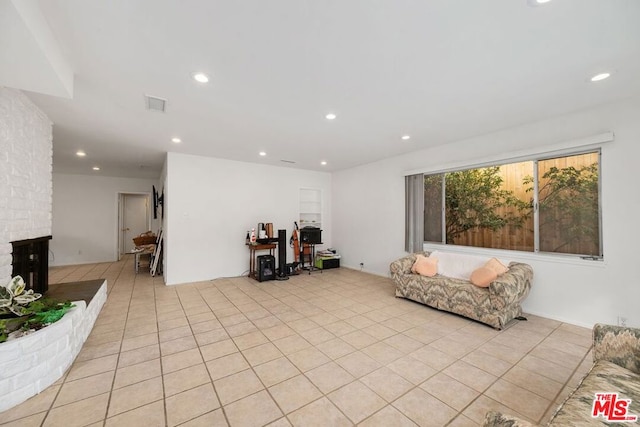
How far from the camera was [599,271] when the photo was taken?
115 inches

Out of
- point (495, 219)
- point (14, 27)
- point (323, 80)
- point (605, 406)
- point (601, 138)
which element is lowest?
point (605, 406)

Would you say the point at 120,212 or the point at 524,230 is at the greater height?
the point at 120,212

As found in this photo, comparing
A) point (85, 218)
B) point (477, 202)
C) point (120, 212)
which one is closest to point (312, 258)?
point (477, 202)

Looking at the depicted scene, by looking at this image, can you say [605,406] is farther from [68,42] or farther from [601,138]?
[68,42]

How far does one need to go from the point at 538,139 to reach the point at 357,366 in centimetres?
378

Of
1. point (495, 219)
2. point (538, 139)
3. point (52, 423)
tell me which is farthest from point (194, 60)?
point (495, 219)

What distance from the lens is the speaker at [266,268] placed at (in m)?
5.13

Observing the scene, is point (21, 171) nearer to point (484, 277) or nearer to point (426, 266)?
point (426, 266)

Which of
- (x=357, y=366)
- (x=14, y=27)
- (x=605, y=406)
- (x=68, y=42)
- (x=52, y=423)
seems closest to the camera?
(x=605, y=406)

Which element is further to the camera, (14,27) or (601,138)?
(601,138)

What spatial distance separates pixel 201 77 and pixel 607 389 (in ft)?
11.7

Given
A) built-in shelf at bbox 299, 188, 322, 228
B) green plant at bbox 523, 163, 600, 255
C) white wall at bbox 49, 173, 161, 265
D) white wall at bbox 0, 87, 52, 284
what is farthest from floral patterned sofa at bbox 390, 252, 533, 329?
white wall at bbox 49, 173, 161, 265

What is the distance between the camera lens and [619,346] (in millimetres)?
1577

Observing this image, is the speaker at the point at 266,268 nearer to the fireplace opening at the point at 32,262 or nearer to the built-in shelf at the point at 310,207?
the built-in shelf at the point at 310,207
